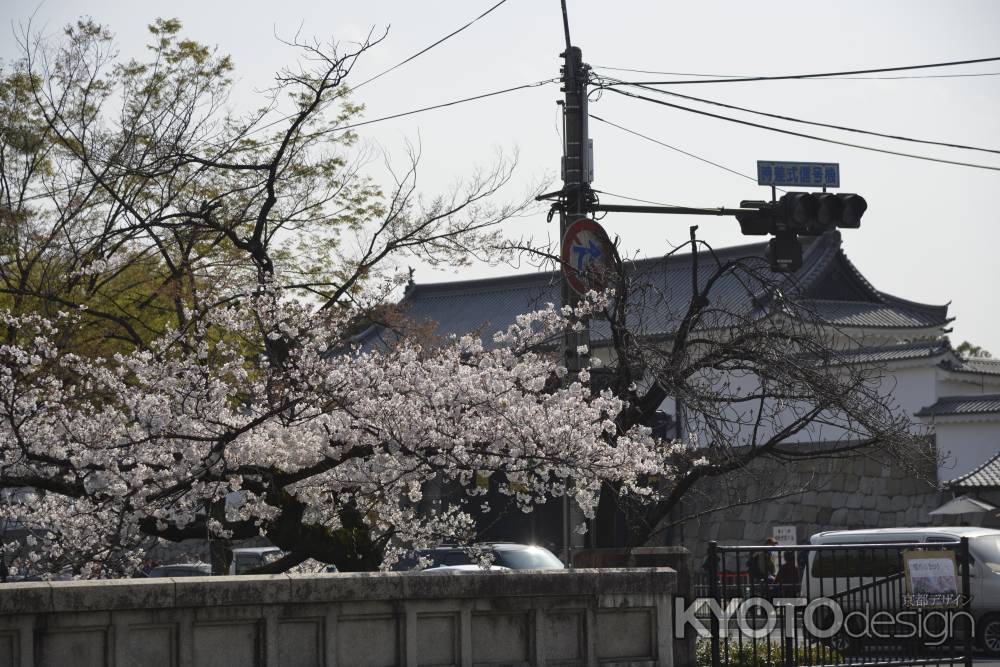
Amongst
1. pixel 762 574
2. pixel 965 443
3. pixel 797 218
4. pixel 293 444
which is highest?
pixel 797 218

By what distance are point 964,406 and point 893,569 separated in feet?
71.1

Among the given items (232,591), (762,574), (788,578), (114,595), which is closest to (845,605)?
(788,578)

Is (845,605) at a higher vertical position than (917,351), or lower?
lower

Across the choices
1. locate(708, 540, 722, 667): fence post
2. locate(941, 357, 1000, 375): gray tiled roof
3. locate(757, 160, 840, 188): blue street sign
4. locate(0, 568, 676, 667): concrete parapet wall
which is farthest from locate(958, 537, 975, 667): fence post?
locate(941, 357, 1000, 375): gray tiled roof

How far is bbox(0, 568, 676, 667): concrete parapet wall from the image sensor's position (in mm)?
7102

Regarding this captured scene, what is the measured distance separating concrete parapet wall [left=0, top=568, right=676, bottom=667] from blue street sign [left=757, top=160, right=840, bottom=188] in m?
6.29

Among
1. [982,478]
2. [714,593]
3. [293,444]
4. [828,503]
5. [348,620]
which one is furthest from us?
[828,503]

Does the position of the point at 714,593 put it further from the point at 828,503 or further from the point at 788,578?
the point at 828,503

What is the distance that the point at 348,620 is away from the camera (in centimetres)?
809

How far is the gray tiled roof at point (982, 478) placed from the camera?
28.2 m

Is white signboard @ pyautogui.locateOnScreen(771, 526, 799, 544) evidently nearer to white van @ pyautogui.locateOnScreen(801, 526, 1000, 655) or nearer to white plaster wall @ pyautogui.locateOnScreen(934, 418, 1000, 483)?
white plaster wall @ pyautogui.locateOnScreen(934, 418, 1000, 483)

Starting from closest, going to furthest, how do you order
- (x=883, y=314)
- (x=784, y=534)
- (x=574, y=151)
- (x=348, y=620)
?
(x=348, y=620)
(x=574, y=151)
(x=784, y=534)
(x=883, y=314)

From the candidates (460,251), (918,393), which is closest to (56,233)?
(460,251)

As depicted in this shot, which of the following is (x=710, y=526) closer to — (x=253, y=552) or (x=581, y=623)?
(x=253, y=552)
